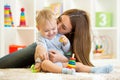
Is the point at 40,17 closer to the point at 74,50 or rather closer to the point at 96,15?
the point at 74,50

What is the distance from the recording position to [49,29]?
156 cm

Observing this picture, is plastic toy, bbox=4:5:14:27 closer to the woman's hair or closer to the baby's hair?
the woman's hair

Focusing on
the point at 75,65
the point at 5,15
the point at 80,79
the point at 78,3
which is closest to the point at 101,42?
the point at 78,3

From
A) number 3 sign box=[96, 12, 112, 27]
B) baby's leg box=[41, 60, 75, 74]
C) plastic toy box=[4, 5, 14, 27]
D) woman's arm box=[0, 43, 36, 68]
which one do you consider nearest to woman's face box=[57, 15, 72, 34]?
baby's leg box=[41, 60, 75, 74]

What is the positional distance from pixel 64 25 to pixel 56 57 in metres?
0.22

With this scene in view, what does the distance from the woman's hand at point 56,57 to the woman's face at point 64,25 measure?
14cm

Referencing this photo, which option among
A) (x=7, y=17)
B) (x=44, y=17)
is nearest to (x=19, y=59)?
(x=44, y=17)

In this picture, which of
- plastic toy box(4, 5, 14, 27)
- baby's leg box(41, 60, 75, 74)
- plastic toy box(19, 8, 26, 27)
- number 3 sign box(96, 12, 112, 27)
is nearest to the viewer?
baby's leg box(41, 60, 75, 74)

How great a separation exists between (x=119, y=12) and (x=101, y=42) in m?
0.47

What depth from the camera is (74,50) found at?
67.5 inches

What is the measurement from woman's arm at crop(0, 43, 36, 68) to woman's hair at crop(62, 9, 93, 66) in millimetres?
384

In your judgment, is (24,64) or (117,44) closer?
(24,64)

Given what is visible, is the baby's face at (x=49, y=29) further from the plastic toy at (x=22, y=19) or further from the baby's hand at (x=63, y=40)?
the plastic toy at (x=22, y=19)

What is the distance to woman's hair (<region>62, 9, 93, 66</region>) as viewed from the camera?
1.72 meters
